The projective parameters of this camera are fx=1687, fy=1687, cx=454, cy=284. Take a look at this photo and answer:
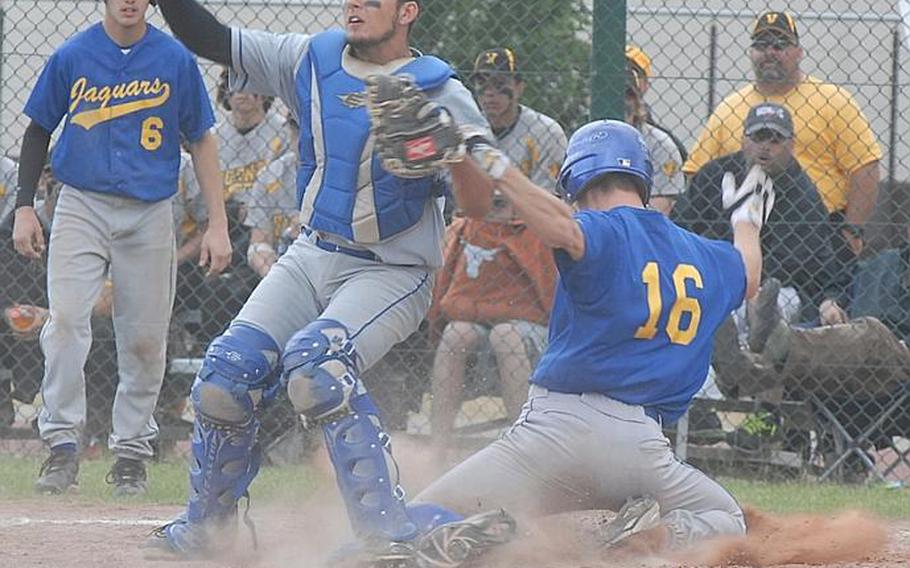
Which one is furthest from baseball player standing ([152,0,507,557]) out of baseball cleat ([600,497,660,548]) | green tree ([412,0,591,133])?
green tree ([412,0,591,133])

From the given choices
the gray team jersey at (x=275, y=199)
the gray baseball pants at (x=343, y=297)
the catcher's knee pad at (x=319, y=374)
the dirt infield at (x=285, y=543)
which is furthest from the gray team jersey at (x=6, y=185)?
the catcher's knee pad at (x=319, y=374)

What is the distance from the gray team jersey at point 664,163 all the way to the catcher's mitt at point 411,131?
334 cm

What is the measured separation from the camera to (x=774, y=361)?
7438mm

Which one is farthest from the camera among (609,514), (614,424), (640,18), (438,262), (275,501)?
(640,18)

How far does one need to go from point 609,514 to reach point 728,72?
13.2 feet

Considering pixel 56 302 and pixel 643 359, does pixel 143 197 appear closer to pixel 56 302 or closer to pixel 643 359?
pixel 56 302

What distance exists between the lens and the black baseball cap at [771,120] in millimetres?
7352

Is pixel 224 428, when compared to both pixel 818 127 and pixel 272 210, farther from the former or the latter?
pixel 818 127

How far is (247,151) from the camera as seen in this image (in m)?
8.29

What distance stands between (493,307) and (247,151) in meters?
1.61

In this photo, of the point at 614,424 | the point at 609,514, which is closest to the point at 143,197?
the point at 609,514

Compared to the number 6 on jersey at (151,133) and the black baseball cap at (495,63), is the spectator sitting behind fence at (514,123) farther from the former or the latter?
the number 6 on jersey at (151,133)

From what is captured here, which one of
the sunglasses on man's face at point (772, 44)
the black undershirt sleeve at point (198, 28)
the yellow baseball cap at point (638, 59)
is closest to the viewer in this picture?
the black undershirt sleeve at point (198, 28)

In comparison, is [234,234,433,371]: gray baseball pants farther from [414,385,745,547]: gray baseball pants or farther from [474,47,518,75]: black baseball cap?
[474,47,518,75]: black baseball cap
